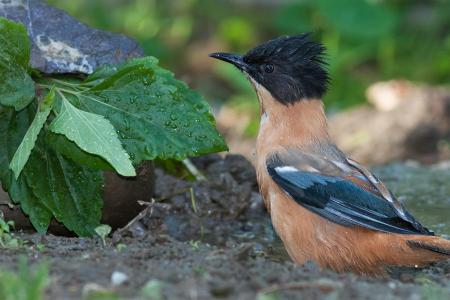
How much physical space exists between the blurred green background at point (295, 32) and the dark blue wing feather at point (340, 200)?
5848mm

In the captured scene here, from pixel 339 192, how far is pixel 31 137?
200 centimetres

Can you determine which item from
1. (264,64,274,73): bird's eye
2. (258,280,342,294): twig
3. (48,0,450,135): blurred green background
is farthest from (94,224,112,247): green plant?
(48,0,450,135): blurred green background

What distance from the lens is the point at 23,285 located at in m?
4.29

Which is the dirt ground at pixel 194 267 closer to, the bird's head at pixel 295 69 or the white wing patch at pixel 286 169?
the white wing patch at pixel 286 169

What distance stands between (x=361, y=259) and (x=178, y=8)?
8708 millimetres

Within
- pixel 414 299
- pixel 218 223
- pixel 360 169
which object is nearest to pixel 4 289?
pixel 414 299

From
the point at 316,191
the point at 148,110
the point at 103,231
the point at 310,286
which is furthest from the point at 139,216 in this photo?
the point at 310,286

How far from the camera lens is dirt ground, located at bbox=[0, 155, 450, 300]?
180 inches

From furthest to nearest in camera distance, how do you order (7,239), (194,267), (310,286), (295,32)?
(295,32) → (7,239) → (194,267) → (310,286)

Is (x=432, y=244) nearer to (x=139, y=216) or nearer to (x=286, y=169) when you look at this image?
(x=286, y=169)

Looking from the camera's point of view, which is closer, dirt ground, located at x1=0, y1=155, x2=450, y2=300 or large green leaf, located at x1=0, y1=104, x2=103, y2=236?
dirt ground, located at x1=0, y1=155, x2=450, y2=300

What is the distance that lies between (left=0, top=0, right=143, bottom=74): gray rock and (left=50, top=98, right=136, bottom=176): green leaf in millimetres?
696

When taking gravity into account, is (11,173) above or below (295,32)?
below

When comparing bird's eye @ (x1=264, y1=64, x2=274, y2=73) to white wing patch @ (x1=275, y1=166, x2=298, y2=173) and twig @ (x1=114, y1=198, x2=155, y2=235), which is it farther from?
twig @ (x1=114, y1=198, x2=155, y2=235)
